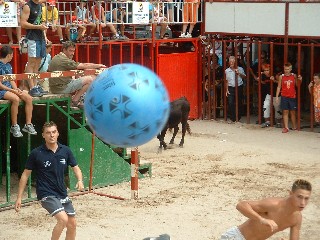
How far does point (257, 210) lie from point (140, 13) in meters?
12.5

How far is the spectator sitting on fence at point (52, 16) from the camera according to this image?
61.0 ft


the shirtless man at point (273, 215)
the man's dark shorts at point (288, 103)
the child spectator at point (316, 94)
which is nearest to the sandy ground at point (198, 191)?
the child spectator at point (316, 94)

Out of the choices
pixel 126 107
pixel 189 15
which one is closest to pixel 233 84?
pixel 189 15

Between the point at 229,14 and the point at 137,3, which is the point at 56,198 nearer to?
the point at 137,3

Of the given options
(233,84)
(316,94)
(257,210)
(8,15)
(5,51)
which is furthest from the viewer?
(233,84)

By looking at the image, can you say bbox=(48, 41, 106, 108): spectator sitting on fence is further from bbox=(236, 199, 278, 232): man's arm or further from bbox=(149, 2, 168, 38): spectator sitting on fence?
bbox=(149, 2, 168, 38): spectator sitting on fence

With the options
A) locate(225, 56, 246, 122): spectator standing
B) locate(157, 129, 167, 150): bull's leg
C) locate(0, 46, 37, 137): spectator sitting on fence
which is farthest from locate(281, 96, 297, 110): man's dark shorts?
locate(0, 46, 37, 137): spectator sitting on fence

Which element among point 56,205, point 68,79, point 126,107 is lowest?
→ point 56,205

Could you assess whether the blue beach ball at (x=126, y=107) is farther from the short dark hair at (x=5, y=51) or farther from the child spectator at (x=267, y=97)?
the child spectator at (x=267, y=97)

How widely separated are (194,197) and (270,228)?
5477 mm

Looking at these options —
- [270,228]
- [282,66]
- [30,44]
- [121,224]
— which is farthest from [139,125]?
[282,66]

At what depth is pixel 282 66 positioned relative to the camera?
2125 centimetres

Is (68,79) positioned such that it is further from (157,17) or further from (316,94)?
(316,94)

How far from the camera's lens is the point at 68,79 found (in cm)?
1388
